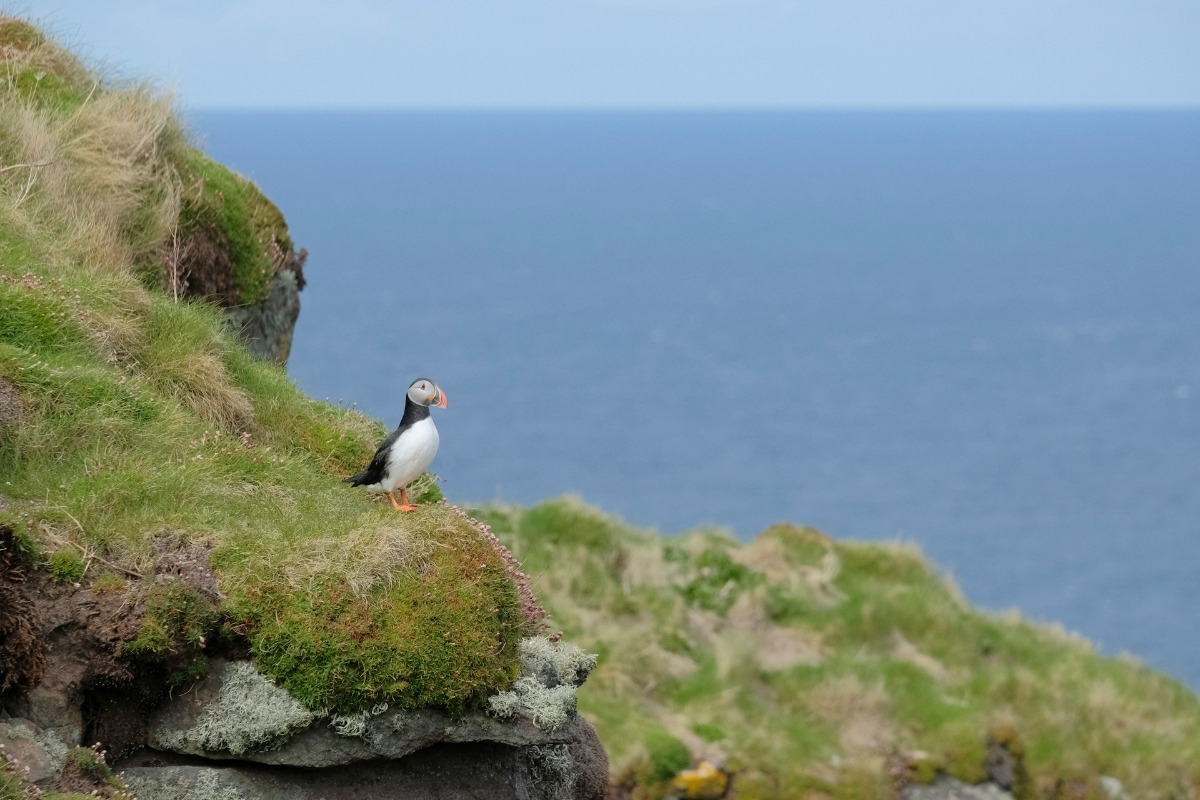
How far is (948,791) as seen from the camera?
67.5ft

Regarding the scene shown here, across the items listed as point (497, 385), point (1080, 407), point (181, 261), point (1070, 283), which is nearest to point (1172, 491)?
point (1080, 407)

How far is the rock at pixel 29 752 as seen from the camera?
7.37 m

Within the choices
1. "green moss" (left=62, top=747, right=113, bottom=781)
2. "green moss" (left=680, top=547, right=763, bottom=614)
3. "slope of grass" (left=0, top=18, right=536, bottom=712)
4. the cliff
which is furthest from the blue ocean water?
"green moss" (left=62, top=747, right=113, bottom=781)

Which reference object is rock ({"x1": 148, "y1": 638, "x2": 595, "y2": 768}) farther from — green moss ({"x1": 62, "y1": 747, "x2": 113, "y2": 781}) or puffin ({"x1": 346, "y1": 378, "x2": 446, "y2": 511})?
puffin ({"x1": 346, "y1": 378, "x2": 446, "y2": 511})

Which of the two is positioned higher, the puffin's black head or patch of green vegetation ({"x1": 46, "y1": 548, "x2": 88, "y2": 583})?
the puffin's black head

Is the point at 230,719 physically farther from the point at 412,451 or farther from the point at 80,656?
the point at 412,451

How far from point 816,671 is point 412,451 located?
14.9 meters

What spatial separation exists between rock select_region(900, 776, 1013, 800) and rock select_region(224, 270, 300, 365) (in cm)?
1137

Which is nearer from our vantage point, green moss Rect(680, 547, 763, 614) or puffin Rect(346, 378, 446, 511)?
puffin Rect(346, 378, 446, 511)

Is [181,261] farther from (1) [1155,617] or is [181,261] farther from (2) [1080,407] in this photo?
(2) [1080,407]

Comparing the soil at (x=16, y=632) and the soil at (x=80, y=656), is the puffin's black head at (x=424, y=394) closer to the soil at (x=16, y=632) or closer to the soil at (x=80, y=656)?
the soil at (x=80, y=656)

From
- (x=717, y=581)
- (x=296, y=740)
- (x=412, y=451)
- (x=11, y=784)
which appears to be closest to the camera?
(x=11, y=784)

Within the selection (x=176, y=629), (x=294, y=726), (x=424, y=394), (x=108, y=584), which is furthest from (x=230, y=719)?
(x=424, y=394)

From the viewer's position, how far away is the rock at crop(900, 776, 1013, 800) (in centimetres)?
2045
